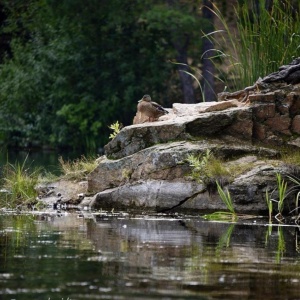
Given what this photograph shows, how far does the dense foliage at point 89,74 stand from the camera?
3669 centimetres

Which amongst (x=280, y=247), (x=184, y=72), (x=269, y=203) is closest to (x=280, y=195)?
(x=269, y=203)

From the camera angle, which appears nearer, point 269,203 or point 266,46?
point 269,203

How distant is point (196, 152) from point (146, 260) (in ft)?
17.2

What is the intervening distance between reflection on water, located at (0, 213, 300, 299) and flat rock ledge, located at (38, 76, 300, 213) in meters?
1.14

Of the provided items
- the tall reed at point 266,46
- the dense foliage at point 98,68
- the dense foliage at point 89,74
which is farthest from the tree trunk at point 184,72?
the tall reed at point 266,46

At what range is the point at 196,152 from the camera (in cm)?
1372

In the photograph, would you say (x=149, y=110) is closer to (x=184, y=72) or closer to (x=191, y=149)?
(x=191, y=149)

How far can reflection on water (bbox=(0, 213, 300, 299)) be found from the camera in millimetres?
7180

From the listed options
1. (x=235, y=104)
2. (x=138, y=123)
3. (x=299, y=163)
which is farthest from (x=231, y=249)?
(x=138, y=123)

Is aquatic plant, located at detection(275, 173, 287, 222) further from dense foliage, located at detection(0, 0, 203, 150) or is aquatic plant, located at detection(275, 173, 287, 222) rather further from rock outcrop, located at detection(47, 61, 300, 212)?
dense foliage, located at detection(0, 0, 203, 150)

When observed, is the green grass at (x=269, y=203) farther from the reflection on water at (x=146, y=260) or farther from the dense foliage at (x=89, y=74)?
the dense foliage at (x=89, y=74)

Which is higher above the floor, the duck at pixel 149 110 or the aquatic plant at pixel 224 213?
the duck at pixel 149 110

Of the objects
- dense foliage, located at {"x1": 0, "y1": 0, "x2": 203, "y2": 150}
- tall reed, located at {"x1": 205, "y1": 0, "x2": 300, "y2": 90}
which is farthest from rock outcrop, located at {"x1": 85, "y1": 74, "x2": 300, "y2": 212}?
dense foliage, located at {"x1": 0, "y1": 0, "x2": 203, "y2": 150}

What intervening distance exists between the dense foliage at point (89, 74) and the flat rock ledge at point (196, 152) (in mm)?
21492
